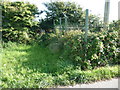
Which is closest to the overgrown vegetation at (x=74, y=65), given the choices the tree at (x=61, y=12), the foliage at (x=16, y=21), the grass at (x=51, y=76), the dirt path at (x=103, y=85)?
the grass at (x=51, y=76)

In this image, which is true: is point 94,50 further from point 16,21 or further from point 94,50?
point 16,21

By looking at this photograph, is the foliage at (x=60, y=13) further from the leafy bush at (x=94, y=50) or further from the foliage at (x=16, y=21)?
the leafy bush at (x=94, y=50)

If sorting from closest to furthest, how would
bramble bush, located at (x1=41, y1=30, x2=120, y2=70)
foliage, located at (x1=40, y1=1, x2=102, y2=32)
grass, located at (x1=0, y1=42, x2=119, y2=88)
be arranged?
grass, located at (x1=0, y1=42, x2=119, y2=88) < bramble bush, located at (x1=41, y1=30, x2=120, y2=70) < foliage, located at (x1=40, y1=1, x2=102, y2=32)

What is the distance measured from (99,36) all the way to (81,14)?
4935mm

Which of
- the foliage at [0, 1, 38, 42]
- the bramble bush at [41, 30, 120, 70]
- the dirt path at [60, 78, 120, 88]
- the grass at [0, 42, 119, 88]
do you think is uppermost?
the foliage at [0, 1, 38, 42]

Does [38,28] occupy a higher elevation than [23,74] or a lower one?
higher

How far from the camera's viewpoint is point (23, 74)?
3127 mm

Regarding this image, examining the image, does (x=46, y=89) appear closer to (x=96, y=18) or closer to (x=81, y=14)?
(x=96, y=18)

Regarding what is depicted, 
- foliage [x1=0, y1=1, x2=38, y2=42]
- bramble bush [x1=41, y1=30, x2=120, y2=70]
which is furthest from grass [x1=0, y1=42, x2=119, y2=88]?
foliage [x1=0, y1=1, x2=38, y2=42]

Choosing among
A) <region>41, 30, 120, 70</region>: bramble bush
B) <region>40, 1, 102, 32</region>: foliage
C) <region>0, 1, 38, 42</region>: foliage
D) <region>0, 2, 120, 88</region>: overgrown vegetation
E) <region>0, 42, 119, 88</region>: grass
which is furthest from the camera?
<region>40, 1, 102, 32</region>: foliage

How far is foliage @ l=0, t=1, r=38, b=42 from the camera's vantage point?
6975 millimetres

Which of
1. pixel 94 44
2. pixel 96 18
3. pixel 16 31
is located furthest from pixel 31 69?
pixel 96 18

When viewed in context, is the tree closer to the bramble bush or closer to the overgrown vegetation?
the overgrown vegetation

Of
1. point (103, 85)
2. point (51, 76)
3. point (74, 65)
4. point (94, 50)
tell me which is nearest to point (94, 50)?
point (94, 50)
